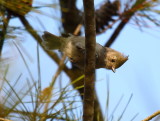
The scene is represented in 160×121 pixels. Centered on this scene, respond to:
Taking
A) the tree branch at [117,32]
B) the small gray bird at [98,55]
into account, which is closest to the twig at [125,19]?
the tree branch at [117,32]

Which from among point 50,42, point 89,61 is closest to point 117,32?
point 50,42

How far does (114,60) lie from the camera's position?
1562mm

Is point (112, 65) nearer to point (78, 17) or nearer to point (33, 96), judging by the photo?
point (33, 96)

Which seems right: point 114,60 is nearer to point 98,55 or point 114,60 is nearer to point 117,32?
point 98,55

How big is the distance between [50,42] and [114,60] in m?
0.36

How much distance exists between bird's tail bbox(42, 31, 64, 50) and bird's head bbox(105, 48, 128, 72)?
272mm

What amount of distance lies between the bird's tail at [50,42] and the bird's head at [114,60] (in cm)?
27

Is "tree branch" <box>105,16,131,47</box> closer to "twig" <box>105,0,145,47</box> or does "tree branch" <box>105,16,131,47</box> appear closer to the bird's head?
"twig" <box>105,0,145,47</box>

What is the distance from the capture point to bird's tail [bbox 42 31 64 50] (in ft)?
5.74

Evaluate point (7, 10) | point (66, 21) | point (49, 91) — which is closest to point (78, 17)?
point (66, 21)

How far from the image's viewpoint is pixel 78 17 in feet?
8.19

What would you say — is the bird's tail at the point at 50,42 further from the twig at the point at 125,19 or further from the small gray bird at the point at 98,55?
the twig at the point at 125,19

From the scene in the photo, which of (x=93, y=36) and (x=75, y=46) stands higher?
(x=93, y=36)

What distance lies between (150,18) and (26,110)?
101cm
